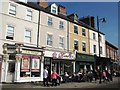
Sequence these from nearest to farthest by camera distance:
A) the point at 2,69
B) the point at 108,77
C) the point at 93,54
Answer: the point at 2,69, the point at 108,77, the point at 93,54

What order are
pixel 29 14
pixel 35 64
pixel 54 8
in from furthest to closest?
pixel 54 8
pixel 29 14
pixel 35 64

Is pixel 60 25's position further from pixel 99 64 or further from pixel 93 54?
pixel 99 64

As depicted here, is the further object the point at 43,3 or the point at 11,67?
the point at 43,3

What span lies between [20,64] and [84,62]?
10582mm

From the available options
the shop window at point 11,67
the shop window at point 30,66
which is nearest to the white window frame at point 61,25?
the shop window at point 30,66

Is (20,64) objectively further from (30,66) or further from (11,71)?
(30,66)

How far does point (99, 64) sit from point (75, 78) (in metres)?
10.0

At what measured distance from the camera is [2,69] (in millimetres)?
16812

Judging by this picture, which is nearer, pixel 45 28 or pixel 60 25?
pixel 45 28

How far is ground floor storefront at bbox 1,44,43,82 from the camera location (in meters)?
17.0

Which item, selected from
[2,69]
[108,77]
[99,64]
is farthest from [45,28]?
[99,64]

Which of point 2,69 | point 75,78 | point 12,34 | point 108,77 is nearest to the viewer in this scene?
point 2,69

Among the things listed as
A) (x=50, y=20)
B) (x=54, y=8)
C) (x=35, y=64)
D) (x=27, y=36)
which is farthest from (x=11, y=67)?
(x=54, y=8)

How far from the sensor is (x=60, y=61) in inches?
883
